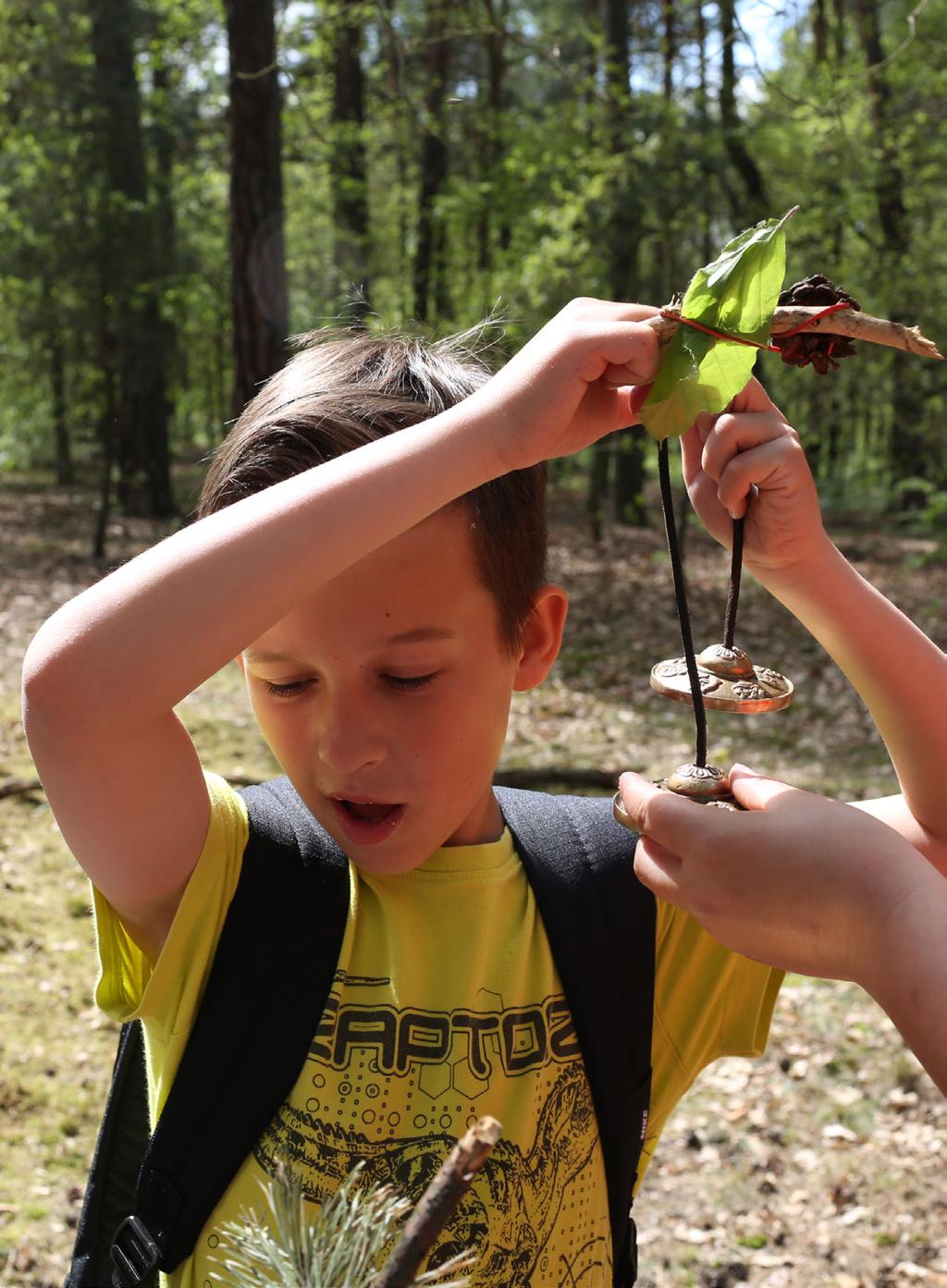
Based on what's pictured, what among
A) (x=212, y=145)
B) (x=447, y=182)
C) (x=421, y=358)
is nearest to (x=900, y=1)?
(x=447, y=182)

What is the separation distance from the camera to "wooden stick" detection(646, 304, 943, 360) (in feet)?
4.76

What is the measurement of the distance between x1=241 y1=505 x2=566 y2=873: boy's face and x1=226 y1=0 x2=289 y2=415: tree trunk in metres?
7.34

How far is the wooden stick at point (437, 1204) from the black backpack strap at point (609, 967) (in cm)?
127

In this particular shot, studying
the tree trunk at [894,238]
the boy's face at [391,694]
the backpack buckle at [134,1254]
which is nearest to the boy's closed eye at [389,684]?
the boy's face at [391,694]

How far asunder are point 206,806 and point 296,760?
15cm

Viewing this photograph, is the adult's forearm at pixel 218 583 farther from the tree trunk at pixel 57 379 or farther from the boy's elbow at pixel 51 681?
the tree trunk at pixel 57 379

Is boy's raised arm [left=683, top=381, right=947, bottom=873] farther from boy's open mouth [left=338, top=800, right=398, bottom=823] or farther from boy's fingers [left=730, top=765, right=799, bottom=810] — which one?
boy's open mouth [left=338, top=800, right=398, bottom=823]

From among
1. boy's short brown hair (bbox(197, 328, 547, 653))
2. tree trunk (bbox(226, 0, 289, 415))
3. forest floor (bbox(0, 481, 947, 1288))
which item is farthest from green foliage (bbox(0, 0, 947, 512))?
boy's short brown hair (bbox(197, 328, 547, 653))

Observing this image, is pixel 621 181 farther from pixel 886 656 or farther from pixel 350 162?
pixel 886 656

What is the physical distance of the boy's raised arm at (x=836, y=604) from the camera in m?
1.75

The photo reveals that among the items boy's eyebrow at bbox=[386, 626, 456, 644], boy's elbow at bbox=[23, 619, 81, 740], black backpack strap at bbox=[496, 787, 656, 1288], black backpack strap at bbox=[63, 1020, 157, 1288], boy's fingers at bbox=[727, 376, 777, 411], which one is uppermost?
boy's fingers at bbox=[727, 376, 777, 411]

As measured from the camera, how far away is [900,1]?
70.1 ft

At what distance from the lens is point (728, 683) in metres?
1.56

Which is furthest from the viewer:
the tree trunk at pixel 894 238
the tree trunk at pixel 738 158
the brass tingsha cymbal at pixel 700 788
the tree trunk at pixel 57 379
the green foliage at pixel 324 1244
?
the tree trunk at pixel 57 379
